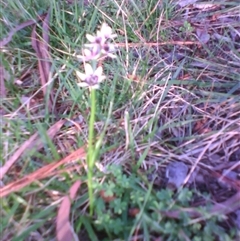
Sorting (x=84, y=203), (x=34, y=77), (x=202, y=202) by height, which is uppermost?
(x=34, y=77)

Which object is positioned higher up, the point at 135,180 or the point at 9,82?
the point at 9,82

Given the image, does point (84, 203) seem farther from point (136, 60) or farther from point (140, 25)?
point (140, 25)

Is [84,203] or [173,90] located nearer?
[84,203]

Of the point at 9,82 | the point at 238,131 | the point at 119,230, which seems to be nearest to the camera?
the point at 119,230

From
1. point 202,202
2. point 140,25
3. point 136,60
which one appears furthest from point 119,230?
point 140,25

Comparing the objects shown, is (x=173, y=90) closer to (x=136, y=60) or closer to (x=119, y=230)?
(x=136, y=60)

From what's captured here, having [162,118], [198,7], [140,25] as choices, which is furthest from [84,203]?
[198,7]

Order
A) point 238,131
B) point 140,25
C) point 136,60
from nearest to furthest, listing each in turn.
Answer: point 238,131, point 136,60, point 140,25
